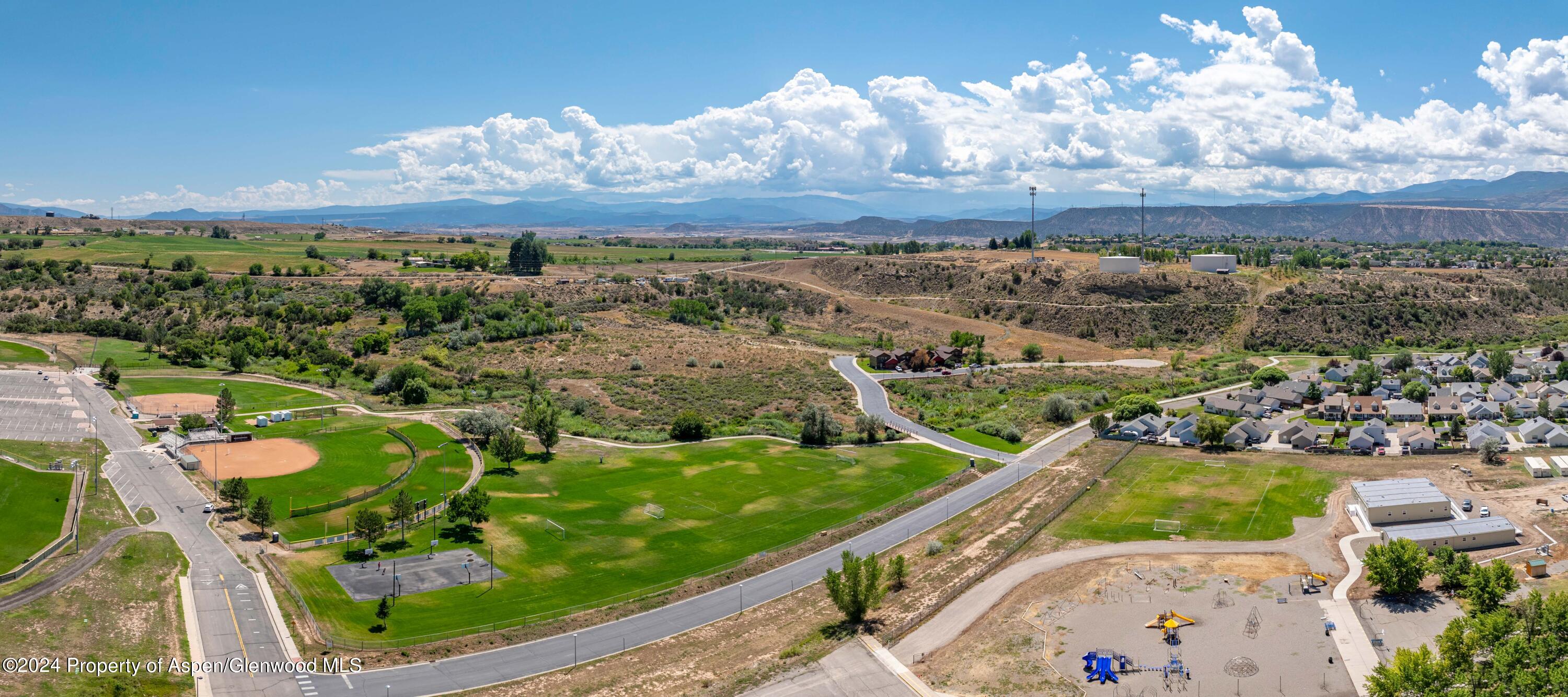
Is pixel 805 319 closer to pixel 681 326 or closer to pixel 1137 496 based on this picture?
pixel 681 326

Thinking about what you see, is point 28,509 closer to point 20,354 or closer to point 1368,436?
point 20,354

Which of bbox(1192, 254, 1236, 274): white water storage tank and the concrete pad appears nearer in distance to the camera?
the concrete pad

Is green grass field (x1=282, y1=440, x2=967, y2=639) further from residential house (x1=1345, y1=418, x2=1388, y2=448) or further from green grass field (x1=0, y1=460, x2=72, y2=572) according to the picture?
residential house (x1=1345, y1=418, x2=1388, y2=448)

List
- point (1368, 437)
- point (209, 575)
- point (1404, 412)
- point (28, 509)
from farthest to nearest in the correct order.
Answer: point (1404, 412), point (1368, 437), point (28, 509), point (209, 575)

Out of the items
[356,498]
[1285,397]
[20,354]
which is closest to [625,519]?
[356,498]

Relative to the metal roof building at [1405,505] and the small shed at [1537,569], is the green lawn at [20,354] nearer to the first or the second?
the metal roof building at [1405,505]

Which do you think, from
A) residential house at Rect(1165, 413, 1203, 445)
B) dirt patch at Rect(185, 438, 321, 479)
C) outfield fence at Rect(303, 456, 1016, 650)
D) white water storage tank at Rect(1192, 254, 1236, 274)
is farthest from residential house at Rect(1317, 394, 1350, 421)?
dirt patch at Rect(185, 438, 321, 479)

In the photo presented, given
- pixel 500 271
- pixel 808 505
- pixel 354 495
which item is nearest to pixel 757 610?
pixel 808 505
